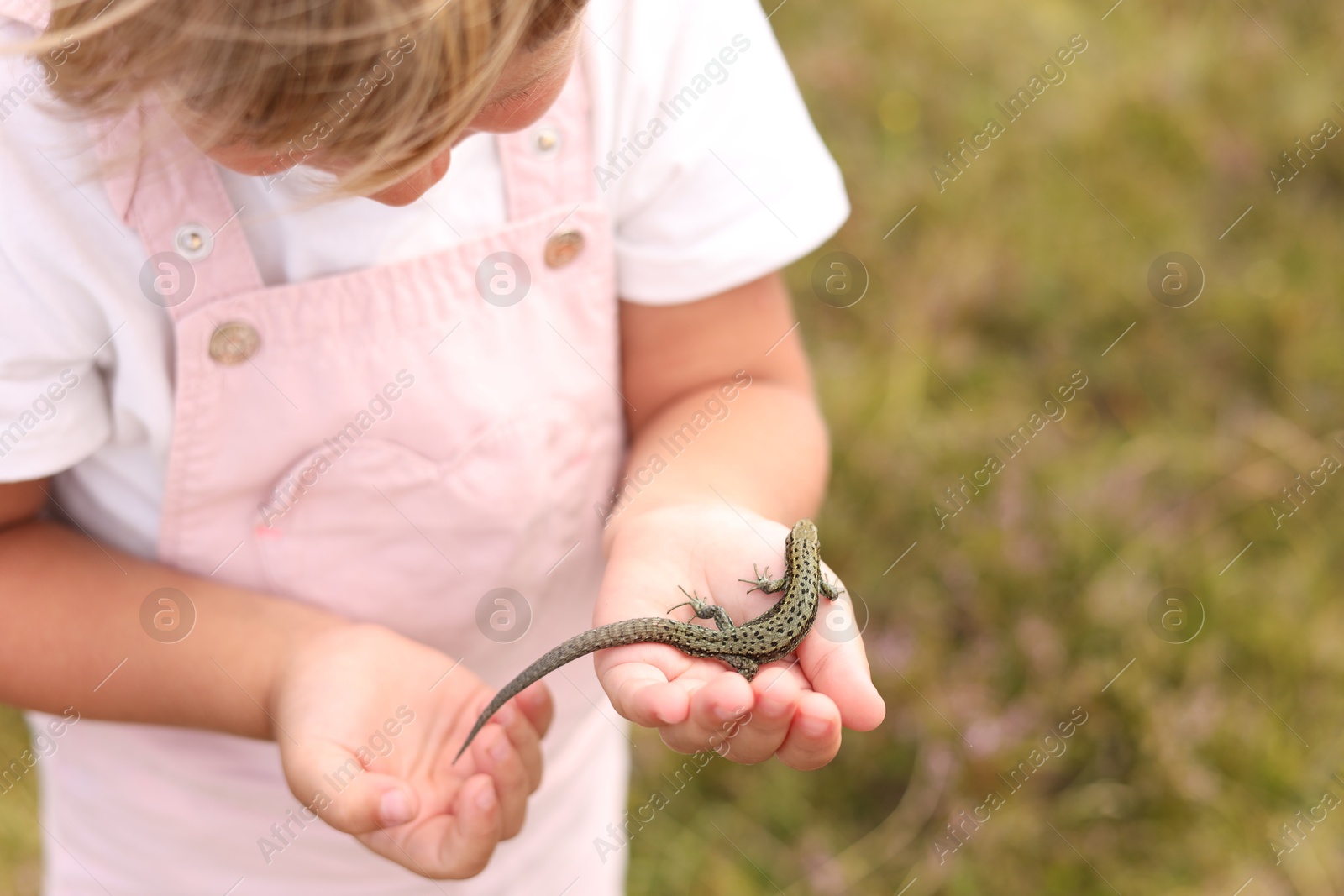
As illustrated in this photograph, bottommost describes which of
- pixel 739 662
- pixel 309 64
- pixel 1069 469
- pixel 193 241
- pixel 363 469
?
pixel 1069 469

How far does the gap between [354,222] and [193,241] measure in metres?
0.35

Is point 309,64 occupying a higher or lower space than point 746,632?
higher

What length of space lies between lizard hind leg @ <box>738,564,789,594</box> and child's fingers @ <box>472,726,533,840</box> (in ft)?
2.27

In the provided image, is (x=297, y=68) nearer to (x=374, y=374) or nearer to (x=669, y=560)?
(x=374, y=374)

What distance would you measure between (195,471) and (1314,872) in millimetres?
4628

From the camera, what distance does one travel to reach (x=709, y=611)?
2.62 metres

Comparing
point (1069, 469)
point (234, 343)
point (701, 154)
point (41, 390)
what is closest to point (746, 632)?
point (701, 154)

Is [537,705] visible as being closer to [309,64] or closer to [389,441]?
[389,441]

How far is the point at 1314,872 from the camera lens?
4.27 meters

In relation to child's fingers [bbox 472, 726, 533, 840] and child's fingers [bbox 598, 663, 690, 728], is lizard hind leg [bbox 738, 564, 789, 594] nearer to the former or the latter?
child's fingers [bbox 598, 663, 690, 728]

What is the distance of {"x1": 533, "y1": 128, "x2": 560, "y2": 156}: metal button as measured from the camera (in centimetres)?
243

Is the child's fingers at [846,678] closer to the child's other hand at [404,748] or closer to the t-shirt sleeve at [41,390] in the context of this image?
the child's other hand at [404,748]

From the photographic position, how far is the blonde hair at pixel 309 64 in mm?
1394

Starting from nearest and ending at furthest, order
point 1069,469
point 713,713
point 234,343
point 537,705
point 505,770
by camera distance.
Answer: point 713,713, point 234,343, point 505,770, point 537,705, point 1069,469
